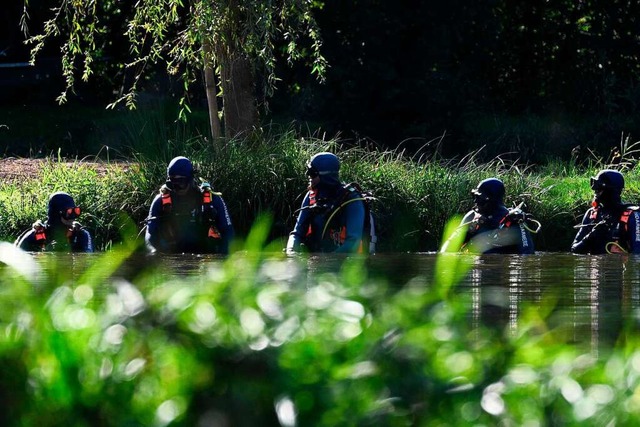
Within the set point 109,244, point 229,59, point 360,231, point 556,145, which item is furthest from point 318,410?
point 556,145

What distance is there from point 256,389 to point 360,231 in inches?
331

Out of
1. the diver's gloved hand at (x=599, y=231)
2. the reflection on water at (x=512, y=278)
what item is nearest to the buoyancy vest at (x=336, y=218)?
the diver's gloved hand at (x=599, y=231)

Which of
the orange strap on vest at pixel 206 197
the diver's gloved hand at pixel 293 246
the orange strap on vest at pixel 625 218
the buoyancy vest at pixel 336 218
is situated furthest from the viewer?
the orange strap on vest at pixel 625 218

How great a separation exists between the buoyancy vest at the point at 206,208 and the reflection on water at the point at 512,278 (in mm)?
2924

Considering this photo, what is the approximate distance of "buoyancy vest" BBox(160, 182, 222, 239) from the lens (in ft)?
38.1

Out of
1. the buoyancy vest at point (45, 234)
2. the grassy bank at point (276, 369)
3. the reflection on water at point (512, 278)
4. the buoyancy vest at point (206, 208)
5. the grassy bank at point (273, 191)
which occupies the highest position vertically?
the grassy bank at point (276, 369)

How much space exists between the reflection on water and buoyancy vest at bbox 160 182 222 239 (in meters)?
2.92

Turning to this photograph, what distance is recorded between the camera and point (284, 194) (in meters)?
14.7

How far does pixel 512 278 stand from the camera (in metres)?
A: 6.59

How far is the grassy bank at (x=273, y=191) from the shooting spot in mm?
14727

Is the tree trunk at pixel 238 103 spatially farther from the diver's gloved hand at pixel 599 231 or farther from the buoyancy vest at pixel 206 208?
the diver's gloved hand at pixel 599 231

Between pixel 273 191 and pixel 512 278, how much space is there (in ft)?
27.4

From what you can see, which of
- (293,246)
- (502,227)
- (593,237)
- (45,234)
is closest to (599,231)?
(593,237)

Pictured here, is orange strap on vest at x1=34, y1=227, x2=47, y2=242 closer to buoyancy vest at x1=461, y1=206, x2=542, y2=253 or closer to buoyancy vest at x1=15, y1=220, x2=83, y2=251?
buoyancy vest at x1=15, y1=220, x2=83, y2=251
